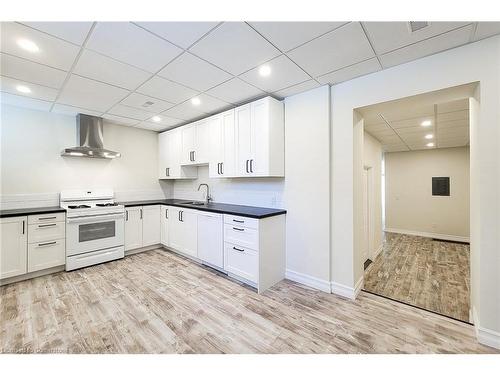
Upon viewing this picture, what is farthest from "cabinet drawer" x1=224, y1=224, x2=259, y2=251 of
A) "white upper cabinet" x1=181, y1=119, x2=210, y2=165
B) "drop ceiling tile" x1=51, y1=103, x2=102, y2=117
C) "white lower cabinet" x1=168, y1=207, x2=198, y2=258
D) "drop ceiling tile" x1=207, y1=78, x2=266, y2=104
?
"drop ceiling tile" x1=51, y1=103, x2=102, y2=117

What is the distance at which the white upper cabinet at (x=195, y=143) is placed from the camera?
3869 mm

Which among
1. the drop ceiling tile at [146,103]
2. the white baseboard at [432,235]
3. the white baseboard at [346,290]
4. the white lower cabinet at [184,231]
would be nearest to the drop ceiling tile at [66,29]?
the drop ceiling tile at [146,103]

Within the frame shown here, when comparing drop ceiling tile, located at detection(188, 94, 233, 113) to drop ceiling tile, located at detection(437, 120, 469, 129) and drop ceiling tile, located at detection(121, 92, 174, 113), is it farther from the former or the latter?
drop ceiling tile, located at detection(437, 120, 469, 129)

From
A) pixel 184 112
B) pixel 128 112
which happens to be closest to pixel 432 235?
pixel 184 112

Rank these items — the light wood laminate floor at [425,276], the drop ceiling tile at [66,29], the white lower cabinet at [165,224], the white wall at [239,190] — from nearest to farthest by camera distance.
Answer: the drop ceiling tile at [66,29], the light wood laminate floor at [425,276], the white wall at [239,190], the white lower cabinet at [165,224]

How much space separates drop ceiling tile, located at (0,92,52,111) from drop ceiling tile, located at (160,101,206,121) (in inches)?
67.4

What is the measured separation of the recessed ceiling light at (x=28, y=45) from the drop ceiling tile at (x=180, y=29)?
1.07 meters

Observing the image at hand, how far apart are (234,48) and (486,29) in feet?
6.73

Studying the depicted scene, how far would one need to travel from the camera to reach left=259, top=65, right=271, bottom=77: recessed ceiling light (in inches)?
89.3

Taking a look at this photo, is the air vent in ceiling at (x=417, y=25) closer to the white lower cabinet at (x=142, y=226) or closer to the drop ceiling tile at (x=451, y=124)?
the drop ceiling tile at (x=451, y=124)

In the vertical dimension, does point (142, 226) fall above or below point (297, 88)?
below

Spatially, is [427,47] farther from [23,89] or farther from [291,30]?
[23,89]

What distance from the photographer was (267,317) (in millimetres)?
2195

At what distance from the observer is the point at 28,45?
187 cm
